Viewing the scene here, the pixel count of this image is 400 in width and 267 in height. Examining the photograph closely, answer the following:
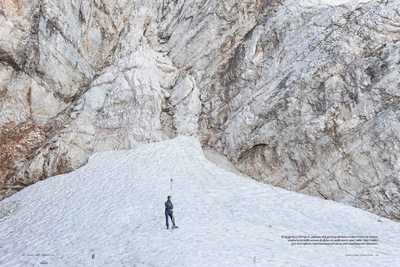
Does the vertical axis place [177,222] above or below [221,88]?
below

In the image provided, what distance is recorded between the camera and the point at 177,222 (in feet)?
41.0

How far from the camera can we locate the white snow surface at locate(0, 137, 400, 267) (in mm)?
10188

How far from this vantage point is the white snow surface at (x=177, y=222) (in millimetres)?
10188

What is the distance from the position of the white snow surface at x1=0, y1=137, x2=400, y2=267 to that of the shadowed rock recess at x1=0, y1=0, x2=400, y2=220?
2.79m

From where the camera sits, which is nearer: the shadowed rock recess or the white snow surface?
the white snow surface

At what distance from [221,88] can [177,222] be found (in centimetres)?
1648

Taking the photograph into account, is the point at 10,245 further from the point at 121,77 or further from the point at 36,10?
the point at 36,10

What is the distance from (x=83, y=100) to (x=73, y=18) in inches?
323

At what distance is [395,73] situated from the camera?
53.3ft

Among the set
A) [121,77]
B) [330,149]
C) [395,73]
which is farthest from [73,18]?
[395,73]

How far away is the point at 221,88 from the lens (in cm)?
2603

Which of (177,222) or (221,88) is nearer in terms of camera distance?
(177,222)

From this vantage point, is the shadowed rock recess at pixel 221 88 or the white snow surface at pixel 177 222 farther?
the shadowed rock recess at pixel 221 88

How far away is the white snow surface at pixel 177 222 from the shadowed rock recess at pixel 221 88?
9.15 ft
